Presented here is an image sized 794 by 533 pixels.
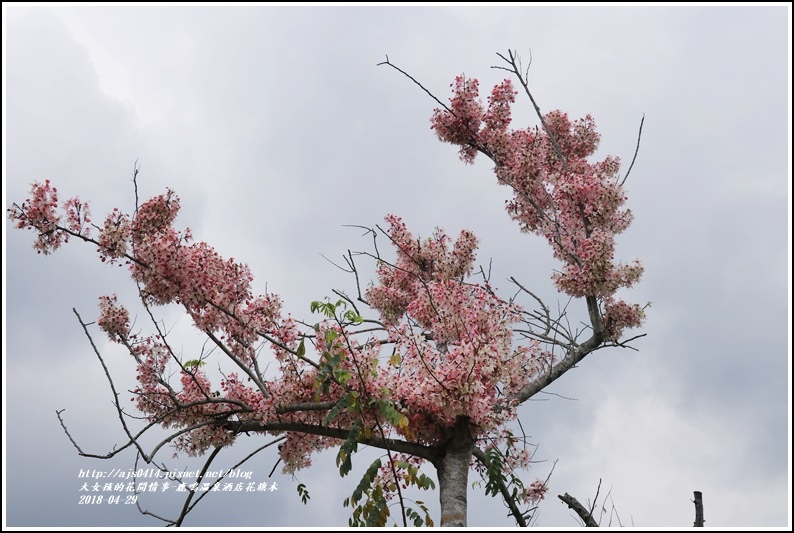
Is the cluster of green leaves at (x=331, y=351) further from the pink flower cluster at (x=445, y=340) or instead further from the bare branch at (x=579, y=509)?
the bare branch at (x=579, y=509)

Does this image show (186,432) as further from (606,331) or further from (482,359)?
(606,331)

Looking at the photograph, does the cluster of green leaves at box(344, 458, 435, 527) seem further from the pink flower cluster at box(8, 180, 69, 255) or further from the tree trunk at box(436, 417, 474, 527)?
the pink flower cluster at box(8, 180, 69, 255)

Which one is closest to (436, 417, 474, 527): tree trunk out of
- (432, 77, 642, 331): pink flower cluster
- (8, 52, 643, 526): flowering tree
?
(8, 52, 643, 526): flowering tree

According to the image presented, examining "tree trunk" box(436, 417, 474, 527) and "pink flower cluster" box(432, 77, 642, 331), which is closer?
"tree trunk" box(436, 417, 474, 527)

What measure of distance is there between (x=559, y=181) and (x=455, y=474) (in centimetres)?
369

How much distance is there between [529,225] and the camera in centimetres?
963

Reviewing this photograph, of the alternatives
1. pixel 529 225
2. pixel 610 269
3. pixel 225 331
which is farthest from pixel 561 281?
pixel 225 331

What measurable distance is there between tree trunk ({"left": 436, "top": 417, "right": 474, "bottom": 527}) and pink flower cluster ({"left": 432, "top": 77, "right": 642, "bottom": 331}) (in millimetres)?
2481

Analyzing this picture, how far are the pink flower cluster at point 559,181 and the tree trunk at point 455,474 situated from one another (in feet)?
8.14

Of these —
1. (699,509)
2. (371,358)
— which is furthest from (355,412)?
(699,509)

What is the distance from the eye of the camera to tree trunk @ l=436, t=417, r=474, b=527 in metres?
6.72

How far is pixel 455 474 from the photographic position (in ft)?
22.6

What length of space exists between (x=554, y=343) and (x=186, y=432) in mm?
4283

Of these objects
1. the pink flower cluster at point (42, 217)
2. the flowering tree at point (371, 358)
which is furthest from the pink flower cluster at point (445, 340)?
the pink flower cluster at point (42, 217)
